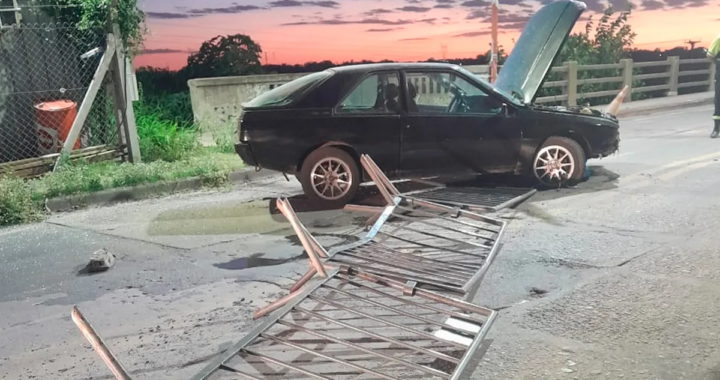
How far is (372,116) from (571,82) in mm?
11966

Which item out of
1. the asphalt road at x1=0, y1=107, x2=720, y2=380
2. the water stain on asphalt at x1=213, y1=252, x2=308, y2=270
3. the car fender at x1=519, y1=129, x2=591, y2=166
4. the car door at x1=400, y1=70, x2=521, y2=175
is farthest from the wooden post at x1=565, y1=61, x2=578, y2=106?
the water stain on asphalt at x1=213, y1=252, x2=308, y2=270

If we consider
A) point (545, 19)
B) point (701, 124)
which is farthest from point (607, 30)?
point (545, 19)

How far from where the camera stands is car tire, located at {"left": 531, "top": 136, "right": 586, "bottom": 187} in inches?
299

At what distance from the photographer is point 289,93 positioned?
287 inches

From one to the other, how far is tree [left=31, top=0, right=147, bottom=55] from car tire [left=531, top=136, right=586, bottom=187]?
657 centimetres

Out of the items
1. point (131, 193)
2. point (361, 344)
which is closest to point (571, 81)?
point (131, 193)

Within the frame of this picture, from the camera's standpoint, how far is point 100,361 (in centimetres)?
358

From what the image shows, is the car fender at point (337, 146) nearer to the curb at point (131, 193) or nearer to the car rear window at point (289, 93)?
the car rear window at point (289, 93)

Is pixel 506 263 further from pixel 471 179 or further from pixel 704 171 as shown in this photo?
pixel 704 171

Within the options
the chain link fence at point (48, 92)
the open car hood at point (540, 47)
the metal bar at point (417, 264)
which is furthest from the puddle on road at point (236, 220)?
the open car hood at point (540, 47)

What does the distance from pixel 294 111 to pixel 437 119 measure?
1715 mm

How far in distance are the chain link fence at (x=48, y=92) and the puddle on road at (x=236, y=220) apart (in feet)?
10.5

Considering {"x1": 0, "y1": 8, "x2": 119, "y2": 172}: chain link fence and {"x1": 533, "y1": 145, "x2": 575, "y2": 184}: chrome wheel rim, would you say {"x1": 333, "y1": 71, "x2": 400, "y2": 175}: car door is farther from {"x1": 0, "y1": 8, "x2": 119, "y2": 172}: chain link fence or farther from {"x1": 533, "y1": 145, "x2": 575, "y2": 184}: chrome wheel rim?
{"x1": 0, "y1": 8, "x2": 119, "y2": 172}: chain link fence

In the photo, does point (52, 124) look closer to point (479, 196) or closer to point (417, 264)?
point (479, 196)
